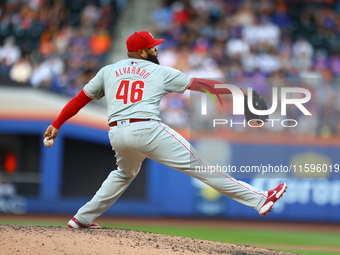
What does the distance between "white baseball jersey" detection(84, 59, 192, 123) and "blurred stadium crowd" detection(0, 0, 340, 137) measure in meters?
5.99

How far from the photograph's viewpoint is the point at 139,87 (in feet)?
14.9

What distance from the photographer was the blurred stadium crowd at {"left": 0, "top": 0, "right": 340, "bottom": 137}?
10961 mm

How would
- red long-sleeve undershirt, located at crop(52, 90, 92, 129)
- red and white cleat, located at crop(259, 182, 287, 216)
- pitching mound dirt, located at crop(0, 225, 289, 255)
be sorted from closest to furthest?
pitching mound dirt, located at crop(0, 225, 289, 255) < red and white cleat, located at crop(259, 182, 287, 216) < red long-sleeve undershirt, located at crop(52, 90, 92, 129)

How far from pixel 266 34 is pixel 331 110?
2.91 m

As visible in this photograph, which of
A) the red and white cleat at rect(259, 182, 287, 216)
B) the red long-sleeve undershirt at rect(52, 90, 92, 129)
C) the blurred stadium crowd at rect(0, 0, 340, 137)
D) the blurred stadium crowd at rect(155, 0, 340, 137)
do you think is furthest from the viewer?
the blurred stadium crowd at rect(0, 0, 340, 137)

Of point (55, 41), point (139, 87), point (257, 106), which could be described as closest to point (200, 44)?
point (55, 41)

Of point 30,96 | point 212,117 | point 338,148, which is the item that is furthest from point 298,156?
point 30,96

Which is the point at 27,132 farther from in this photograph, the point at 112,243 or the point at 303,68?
the point at 112,243

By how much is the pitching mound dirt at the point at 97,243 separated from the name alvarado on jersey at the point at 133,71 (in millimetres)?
1318

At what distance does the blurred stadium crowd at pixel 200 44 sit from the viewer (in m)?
11.0

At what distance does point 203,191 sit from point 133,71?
6.49 metres

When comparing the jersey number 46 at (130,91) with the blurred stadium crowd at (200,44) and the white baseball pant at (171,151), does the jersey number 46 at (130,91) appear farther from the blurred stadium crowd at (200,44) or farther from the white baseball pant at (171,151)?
the blurred stadium crowd at (200,44)

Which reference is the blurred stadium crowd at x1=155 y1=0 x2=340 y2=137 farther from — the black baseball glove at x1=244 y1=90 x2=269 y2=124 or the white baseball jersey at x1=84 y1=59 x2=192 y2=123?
the white baseball jersey at x1=84 y1=59 x2=192 y2=123

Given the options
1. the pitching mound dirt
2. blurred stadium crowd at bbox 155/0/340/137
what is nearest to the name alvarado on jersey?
the pitching mound dirt
